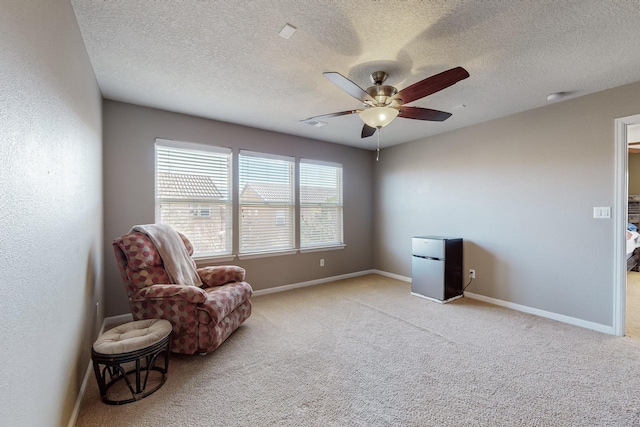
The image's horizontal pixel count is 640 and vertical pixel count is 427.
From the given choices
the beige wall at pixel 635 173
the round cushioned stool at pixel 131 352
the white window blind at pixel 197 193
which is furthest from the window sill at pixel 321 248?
the beige wall at pixel 635 173

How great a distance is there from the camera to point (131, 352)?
181cm

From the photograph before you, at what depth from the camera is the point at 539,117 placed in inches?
130

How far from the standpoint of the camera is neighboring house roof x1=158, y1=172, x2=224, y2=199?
344cm

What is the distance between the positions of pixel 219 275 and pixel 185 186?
131 cm

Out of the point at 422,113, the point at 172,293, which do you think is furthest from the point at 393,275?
the point at 172,293

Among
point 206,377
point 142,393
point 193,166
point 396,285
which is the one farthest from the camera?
point 396,285

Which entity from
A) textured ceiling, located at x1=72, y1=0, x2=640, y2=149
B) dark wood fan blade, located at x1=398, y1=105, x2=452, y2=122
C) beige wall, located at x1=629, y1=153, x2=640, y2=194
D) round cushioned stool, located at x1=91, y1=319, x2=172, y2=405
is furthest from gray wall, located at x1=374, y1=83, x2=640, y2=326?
beige wall, located at x1=629, y1=153, x2=640, y2=194

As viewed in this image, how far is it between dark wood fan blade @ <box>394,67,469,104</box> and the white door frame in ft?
7.19

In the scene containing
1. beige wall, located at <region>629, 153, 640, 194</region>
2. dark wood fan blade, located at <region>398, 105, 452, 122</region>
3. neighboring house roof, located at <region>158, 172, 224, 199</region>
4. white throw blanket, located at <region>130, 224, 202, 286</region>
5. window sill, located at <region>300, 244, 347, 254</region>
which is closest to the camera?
dark wood fan blade, located at <region>398, 105, 452, 122</region>

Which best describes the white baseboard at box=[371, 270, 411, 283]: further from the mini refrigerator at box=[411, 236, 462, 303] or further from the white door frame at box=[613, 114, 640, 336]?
the white door frame at box=[613, 114, 640, 336]

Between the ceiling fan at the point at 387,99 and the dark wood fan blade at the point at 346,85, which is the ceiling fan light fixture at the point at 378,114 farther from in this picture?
the dark wood fan blade at the point at 346,85

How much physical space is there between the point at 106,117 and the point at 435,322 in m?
4.32

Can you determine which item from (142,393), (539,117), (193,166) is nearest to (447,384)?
(142,393)

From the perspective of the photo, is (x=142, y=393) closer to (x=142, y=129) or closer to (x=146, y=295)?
(x=146, y=295)
